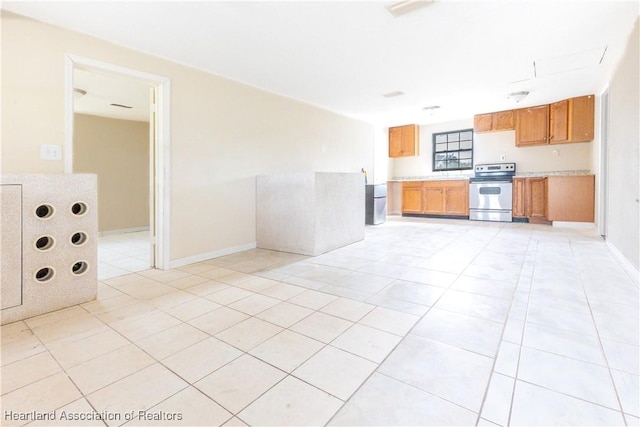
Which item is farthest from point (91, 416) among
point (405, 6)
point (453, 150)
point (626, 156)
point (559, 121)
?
point (453, 150)

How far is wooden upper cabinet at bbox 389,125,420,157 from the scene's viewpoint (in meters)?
7.65

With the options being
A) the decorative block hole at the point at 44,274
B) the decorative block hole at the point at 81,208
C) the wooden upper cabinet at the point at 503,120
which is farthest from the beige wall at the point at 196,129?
the wooden upper cabinet at the point at 503,120

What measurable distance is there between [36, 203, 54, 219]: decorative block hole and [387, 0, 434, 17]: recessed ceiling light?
2.98 metres

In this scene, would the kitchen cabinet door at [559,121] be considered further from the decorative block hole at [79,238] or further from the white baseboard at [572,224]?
the decorative block hole at [79,238]

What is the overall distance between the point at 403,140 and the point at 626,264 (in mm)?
5513

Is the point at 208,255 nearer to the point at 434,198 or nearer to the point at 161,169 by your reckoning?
the point at 161,169

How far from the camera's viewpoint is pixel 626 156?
296 cm

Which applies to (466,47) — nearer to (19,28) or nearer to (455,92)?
(455,92)

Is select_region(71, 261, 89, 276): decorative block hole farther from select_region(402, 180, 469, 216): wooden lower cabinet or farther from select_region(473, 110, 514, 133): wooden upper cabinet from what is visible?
select_region(473, 110, 514, 133): wooden upper cabinet

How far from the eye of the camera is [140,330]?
1.85 m

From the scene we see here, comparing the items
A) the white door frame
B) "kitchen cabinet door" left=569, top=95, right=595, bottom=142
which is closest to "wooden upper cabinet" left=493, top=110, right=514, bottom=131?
"kitchen cabinet door" left=569, top=95, right=595, bottom=142

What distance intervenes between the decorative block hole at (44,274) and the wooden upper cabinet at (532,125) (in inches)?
296

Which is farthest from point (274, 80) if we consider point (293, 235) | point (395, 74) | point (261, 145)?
point (293, 235)

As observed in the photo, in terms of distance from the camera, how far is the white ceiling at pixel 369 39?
240 centimetres
